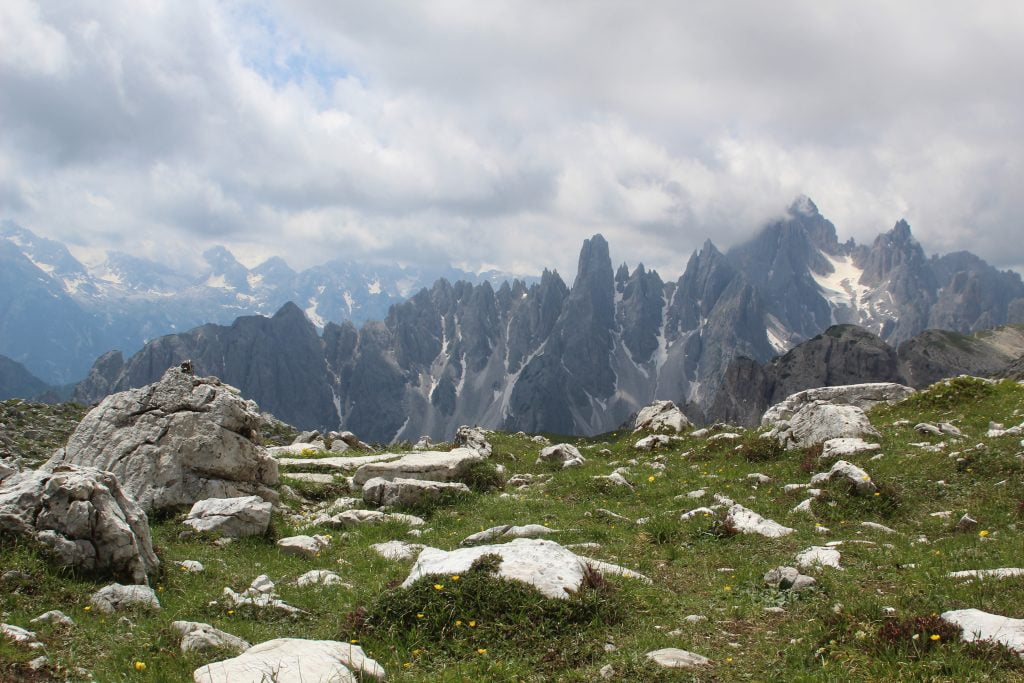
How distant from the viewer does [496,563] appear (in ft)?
35.5

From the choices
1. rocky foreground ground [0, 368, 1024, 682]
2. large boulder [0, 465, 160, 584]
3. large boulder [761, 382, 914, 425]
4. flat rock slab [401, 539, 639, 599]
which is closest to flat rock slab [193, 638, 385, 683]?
rocky foreground ground [0, 368, 1024, 682]

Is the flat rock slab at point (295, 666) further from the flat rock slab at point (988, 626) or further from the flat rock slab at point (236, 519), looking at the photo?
the flat rock slab at point (236, 519)

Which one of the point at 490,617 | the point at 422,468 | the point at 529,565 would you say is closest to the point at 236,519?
the point at 422,468

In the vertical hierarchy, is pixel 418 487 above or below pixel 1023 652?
below

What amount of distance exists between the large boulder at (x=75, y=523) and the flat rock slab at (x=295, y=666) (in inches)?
245

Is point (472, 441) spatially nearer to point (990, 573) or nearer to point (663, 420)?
point (663, 420)

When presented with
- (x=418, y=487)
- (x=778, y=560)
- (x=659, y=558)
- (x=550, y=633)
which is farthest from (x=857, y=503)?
(x=418, y=487)

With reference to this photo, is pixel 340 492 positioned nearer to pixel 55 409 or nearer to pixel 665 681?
pixel 665 681

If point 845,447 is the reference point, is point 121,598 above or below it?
below

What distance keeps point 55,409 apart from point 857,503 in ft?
268

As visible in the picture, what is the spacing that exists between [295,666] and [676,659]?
16.8 feet

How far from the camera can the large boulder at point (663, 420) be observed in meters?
42.4

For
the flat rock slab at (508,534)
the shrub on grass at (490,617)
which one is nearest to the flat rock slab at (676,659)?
the shrub on grass at (490,617)

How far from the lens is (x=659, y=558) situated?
14.4 meters
